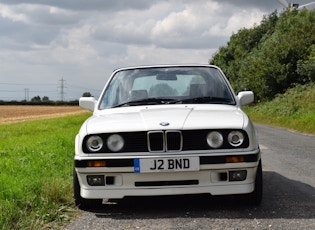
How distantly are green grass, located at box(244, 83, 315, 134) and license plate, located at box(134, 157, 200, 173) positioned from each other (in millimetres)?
13708

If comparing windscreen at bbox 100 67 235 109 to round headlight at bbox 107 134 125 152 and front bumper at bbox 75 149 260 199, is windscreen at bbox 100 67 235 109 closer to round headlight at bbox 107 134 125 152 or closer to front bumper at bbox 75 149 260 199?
round headlight at bbox 107 134 125 152

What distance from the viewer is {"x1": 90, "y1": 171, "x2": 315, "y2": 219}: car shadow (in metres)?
4.98

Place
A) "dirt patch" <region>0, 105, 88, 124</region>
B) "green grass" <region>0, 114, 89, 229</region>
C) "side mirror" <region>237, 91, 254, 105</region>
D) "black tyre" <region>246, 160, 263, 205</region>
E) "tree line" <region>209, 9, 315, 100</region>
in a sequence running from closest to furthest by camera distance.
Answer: "green grass" <region>0, 114, 89, 229</region>, "black tyre" <region>246, 160, 263, 205</region>, "side mirror" <region>237, 91, 254, 105</region>, "tree line" <region>209, 9, 315, 100</region>, "dirt patch" <region>0, 105, 88, 124</region>

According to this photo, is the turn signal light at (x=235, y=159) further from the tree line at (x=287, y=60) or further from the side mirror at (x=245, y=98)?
the tree line at (x=287, y=60)

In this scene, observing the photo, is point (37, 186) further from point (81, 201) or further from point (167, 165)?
point (167, 165)

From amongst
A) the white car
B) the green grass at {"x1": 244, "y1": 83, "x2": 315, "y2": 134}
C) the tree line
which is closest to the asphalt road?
the white car

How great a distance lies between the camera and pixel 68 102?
8056cm

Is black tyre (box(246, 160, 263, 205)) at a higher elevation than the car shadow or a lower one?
higher

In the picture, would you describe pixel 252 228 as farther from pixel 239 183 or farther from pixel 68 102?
pixel 68 102

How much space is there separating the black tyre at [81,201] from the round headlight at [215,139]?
1335mm

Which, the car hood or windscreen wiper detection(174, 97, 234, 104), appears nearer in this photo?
the car hood

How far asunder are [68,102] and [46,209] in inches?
3010

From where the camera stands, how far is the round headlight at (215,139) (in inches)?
195

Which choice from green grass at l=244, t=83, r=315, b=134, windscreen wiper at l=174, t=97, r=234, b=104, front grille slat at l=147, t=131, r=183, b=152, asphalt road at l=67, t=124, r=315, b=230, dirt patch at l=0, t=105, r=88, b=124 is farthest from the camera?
dirt patch at l=0, t=105, r=88, b=124
